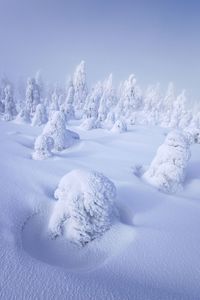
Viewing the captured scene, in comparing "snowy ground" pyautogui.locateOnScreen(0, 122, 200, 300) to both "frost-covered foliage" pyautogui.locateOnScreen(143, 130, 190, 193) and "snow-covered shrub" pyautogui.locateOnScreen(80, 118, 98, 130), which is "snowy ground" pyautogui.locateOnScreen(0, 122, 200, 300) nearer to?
"frost-covered foliage" pyautogui.locateOnScreen(143, 130, 190, 193)

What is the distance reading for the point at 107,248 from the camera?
7.01 metres

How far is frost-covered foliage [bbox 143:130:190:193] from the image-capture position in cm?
1212

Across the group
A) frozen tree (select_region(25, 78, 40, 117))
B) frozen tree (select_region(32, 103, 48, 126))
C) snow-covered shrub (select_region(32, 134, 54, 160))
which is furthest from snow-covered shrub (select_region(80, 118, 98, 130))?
frozen tree (select_region(25, 78, 40, 117))

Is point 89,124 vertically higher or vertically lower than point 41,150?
higher

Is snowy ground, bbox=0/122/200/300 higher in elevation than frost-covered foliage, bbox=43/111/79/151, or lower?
lower

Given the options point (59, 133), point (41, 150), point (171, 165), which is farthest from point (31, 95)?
point (171, 165)

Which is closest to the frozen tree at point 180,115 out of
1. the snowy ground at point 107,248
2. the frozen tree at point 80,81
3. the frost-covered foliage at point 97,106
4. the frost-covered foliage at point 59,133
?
the frost-covered foliage at point 97,106

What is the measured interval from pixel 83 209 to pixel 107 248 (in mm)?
1473

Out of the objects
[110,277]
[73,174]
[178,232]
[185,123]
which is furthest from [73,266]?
[185,123]

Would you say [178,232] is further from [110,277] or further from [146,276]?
[110,277]

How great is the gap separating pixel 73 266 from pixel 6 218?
9.64 ft

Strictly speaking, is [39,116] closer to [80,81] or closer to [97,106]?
[97,106]

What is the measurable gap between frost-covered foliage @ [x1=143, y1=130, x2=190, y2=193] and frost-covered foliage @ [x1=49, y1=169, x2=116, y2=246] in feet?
16.3

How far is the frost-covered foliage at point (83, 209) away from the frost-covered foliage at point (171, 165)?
4966 millimetres
